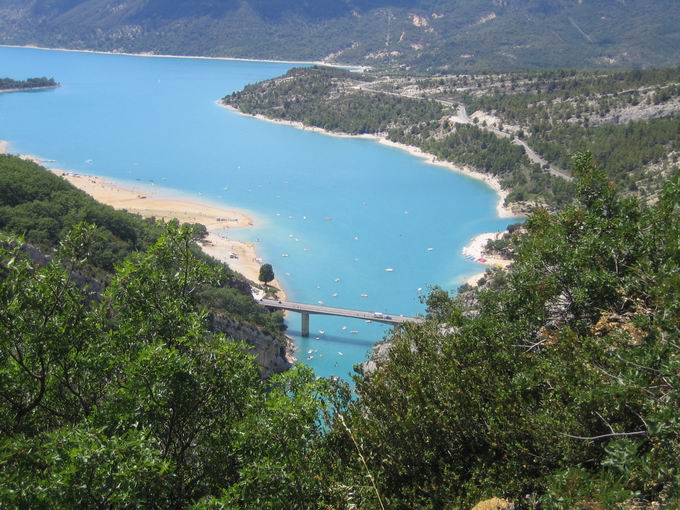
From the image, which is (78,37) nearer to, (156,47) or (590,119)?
(156,47)

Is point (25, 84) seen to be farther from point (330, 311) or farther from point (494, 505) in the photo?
point (494, 505)

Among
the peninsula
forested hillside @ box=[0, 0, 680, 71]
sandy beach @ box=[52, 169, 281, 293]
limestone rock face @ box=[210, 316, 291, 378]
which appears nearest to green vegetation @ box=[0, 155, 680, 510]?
limestone rock face @ box=[210, 316, 291, 378]

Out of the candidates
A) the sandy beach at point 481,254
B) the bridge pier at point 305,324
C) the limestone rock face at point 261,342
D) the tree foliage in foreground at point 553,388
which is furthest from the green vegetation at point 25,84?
the tree foliage in foreground at point 553,388

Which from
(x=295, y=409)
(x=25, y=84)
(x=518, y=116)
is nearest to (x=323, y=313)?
(x=295, y=409)

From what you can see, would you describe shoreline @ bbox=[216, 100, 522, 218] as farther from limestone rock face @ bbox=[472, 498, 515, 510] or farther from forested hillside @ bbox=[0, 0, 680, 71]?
forested hillside @ bbox=[0, 0, 680, 71]

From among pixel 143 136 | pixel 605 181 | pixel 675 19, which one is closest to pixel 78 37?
pixel 143 136

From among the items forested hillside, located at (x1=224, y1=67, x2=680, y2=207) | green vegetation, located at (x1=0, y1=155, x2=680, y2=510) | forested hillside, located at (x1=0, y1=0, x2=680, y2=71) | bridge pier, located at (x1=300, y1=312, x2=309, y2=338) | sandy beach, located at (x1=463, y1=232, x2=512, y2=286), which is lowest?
bridge pier, located at (x1=300, y1=312, x2=309, y2=338)

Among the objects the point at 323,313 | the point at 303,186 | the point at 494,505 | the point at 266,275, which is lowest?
the point at 323,313
